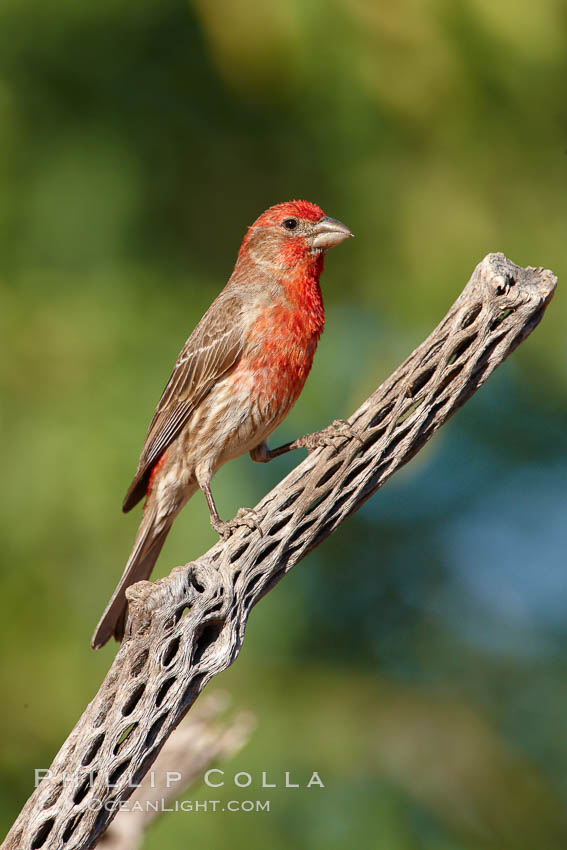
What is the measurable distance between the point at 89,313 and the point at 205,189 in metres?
0.87

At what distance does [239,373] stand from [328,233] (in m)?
0.70

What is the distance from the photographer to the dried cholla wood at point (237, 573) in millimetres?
2518

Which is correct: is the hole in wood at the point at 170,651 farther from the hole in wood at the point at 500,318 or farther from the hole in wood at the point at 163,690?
the hole in wood at the point at 500,318

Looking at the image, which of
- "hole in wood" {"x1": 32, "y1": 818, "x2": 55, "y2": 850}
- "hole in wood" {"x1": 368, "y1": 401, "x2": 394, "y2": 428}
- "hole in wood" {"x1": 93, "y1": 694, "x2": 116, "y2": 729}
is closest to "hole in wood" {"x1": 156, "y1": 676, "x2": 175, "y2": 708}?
"hole in wood" {"x1": 93, "y1": 694, "x2": 116, "y2": 729}

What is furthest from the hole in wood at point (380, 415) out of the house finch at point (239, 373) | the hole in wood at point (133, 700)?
the hole in wood at point (133, 700)

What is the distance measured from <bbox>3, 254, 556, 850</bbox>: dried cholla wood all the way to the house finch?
0.76 meters

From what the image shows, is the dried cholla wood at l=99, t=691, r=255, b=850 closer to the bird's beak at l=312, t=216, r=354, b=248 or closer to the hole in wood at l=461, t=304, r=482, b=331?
the hole in wood at l=461, t=304, r=482, b=331

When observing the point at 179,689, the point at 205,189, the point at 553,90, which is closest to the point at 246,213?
the point at 205,189

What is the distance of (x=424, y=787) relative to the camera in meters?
4.38

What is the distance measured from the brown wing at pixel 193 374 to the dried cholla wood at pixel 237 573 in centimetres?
94

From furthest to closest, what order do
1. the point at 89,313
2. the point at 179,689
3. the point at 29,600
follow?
the point at 89,313, the point at 29,600, the point at 179,689

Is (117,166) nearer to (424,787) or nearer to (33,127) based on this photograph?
(33,127)

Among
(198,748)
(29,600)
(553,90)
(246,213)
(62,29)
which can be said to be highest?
(62,29)

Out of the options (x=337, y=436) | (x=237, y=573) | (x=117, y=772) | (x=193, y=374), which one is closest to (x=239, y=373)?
(x=193, y=374)
